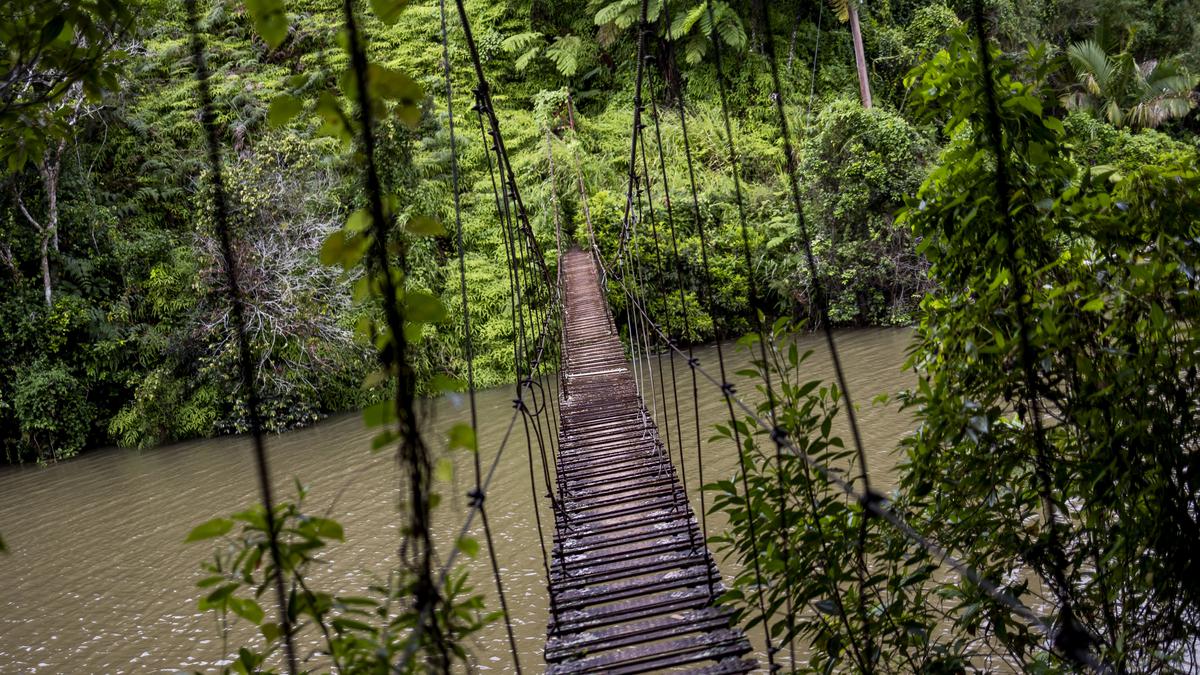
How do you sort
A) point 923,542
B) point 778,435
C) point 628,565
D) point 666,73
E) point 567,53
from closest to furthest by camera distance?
point 923,542
point 778,435
point 628,565
point 666,73
point 567,53

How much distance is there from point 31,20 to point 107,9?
0.18 metres

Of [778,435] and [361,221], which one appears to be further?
[778,435]

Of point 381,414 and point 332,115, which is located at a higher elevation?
point 332,115

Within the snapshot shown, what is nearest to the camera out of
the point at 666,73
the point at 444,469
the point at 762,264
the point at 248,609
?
the point at 444,469

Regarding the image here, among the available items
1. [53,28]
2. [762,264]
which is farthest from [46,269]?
[53,28]

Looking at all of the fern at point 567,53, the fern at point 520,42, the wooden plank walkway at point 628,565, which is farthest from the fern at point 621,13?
the wooden plank walkway at point 628,565

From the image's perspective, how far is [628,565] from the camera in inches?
80.3

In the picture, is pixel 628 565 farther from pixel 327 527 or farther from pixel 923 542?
pixel 327 527

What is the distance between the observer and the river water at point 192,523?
12.2 feet

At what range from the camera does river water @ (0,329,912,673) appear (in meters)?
3.72

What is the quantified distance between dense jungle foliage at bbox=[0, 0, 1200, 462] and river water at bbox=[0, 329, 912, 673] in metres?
0.69

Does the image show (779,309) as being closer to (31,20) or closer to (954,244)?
(954,244)

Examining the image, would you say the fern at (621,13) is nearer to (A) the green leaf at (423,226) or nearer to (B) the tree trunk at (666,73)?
(B) the tree trunk at (666,73)

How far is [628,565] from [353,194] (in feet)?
26.5
